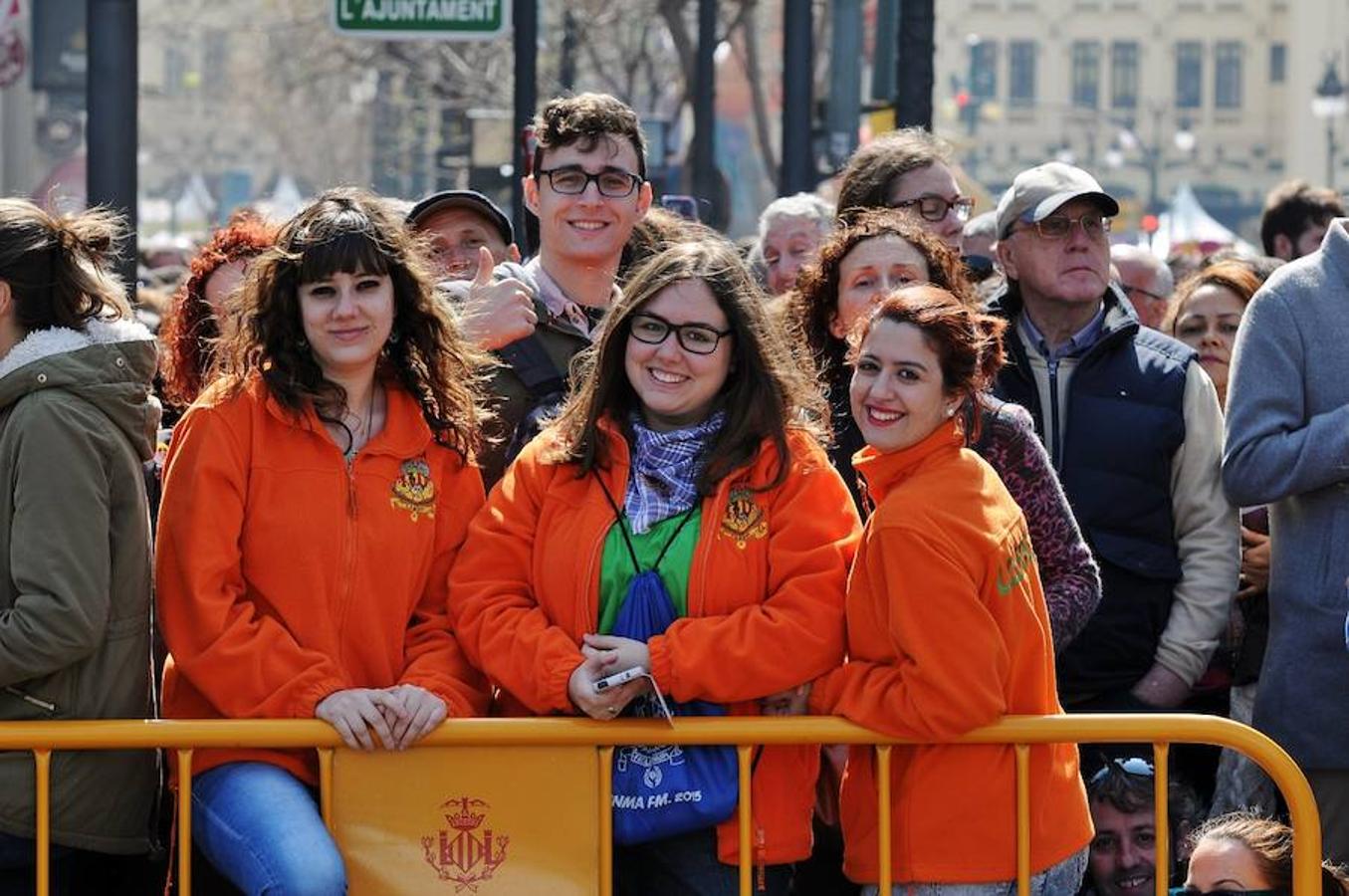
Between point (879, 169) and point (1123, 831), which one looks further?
point (879, 169)

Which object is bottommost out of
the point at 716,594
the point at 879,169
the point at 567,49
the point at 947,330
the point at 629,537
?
the point at 716,594

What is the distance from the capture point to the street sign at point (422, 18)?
1009 centimetres

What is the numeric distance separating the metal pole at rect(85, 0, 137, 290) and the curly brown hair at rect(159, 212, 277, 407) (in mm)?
1804

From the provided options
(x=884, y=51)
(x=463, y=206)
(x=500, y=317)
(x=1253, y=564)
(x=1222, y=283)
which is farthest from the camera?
(x=884, y=51)

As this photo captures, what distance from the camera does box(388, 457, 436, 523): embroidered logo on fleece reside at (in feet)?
16.2

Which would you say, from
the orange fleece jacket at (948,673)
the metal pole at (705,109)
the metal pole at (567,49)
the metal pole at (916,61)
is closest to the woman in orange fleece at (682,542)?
the orange fleece jacket at (948,673)

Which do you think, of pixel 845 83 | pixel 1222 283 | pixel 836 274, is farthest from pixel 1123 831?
pixel 845 83

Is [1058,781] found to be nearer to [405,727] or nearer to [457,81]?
[405,727]

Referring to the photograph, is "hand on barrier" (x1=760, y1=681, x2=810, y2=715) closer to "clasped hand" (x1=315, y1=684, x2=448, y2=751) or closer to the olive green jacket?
"clasped hand" (x1=315, y1=684, x2=448, y2=751)

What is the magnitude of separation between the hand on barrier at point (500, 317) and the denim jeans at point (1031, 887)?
1.54 m

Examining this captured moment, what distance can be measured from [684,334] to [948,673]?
35.0 inches

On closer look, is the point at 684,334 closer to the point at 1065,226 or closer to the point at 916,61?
the point at 1065,226

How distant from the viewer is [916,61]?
34.4ft

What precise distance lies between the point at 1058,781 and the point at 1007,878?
233mm
